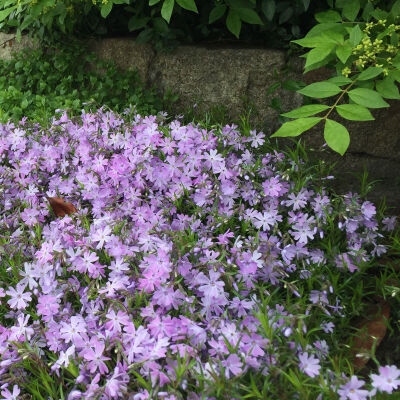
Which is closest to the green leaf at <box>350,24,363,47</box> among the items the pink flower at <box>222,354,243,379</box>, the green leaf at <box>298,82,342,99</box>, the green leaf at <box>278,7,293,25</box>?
the green leaf at <box>298,82,342,99</box>

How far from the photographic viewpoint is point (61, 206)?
227cm

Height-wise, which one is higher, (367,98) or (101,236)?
(367,98)

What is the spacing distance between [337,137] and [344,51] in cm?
52

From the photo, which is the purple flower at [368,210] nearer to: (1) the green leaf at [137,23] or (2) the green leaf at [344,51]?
(2) the green leaf at [344,51]

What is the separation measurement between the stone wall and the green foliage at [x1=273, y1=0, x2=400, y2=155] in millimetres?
608

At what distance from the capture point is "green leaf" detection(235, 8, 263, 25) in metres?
2.79

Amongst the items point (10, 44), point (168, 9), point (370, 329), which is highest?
point (168, 9)

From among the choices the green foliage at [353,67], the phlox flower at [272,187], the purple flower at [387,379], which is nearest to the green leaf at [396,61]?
the green foliage at [353,67]

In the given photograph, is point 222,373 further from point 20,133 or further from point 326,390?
point 20,133

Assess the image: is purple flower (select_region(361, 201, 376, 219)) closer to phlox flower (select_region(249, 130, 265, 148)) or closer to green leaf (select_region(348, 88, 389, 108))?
green leaf (select_region(348, 88, 389, 108))

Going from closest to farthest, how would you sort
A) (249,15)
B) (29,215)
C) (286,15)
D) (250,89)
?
(29,215) → (249,15) → (286,15) → (250,89)

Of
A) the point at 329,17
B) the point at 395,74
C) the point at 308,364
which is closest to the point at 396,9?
the point at 329,17

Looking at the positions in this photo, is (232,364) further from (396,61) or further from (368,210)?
(396,61)

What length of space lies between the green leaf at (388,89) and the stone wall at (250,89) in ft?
2.36
